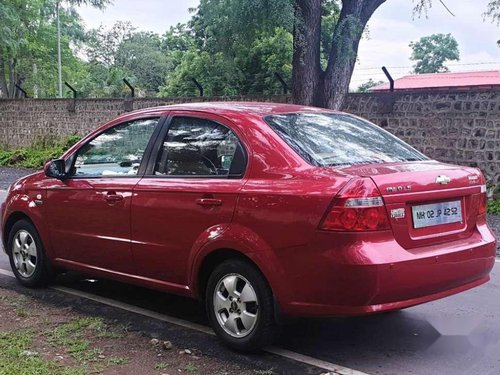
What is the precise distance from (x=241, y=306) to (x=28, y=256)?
2.69 meters

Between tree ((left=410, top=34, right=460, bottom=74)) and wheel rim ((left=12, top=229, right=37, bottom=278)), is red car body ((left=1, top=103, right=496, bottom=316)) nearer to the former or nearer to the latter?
wheel rim ((left=12, top=229, right=37, bottom=278))

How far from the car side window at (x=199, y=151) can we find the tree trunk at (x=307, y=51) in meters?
8.25

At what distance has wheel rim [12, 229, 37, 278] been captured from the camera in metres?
5.99

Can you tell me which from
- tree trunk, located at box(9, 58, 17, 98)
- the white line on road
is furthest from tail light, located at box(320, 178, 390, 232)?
tree trunk, located at box(9, 58, 17, 98)

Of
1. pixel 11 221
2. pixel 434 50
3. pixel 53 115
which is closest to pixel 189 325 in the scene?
pixel 11 221

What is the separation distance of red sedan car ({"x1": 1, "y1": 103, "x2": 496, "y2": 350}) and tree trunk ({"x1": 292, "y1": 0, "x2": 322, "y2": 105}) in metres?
8.01

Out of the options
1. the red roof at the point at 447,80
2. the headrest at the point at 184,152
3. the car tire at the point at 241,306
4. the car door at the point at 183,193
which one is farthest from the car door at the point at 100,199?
the red roof at the point at 447,80

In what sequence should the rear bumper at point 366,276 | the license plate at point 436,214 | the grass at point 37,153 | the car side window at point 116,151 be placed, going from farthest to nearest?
the grass at point 37,153 → the car side window at point 116,151 → the license plate at point 436,214 → the rear bumper at point 366,276

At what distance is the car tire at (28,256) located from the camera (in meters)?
5.92

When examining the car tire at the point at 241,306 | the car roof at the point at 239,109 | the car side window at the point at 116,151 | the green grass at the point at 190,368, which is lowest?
the green grass at the point at 190,368

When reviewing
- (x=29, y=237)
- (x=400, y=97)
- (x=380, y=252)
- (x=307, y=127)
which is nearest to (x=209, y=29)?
(x=400, y=97)

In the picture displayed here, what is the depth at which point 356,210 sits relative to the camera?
12.5 feet

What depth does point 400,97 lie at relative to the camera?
42.7 feet

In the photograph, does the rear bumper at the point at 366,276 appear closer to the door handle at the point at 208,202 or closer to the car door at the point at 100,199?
the door handle at the point at 208,202
